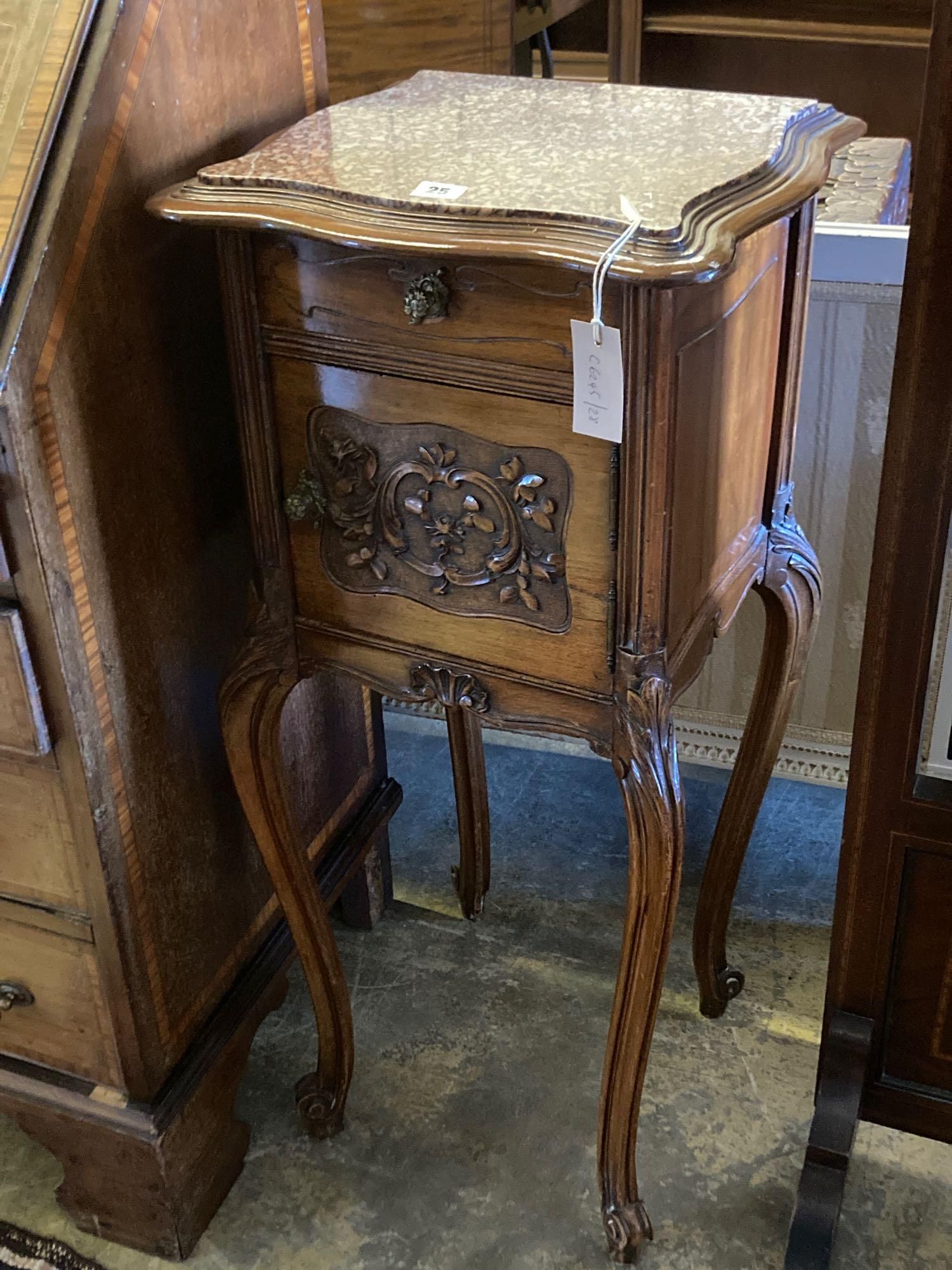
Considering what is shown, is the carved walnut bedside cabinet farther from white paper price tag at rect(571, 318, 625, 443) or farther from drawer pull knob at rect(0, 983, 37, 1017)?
drawer pull knob at rect(0, 983, 37, 1017)

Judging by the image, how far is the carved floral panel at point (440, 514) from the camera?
102 centimetres

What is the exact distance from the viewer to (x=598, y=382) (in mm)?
932

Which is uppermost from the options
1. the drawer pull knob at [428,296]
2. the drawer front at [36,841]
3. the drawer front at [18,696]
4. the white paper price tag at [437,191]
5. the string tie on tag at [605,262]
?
the white paper price tag at [437,191]

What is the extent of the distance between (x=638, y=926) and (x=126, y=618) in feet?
1.70

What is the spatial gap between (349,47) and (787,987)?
1403 mm

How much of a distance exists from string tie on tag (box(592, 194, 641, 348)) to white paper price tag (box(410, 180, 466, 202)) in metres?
0.12

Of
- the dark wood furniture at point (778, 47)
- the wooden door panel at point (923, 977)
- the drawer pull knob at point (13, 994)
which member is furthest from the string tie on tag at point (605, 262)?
the dark wood furniture at point (778, 47)

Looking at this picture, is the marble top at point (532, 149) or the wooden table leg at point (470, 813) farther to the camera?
the wooden table leg at point (470, 813)

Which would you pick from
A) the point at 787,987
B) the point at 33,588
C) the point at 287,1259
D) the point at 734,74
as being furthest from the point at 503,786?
the point at 734,74

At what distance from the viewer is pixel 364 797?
5.41 ft

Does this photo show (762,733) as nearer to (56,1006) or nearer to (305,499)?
(305,499)

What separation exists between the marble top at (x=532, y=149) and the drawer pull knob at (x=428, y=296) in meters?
0.05

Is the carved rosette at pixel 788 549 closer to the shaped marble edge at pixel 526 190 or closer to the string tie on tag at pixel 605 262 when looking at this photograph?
the shaped marble edge at pixel 526 190

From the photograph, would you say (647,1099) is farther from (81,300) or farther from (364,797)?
(81,300)
